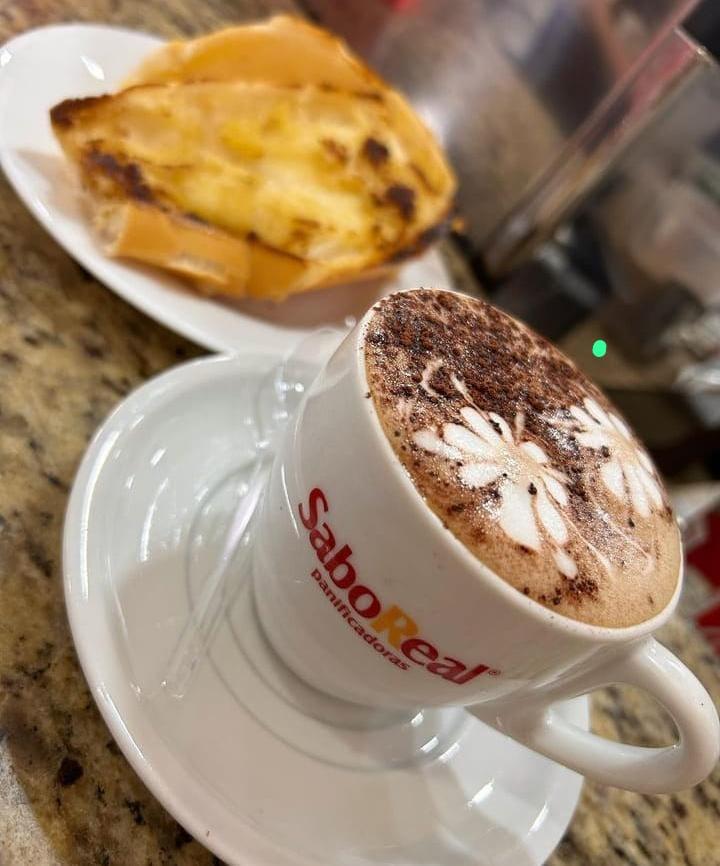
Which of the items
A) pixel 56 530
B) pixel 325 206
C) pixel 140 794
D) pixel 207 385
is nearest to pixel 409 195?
pixel 325 206

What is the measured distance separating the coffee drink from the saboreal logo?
6cm

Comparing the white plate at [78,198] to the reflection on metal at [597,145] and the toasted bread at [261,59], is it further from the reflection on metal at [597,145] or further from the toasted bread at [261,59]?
the reflection on metal at [597,145]

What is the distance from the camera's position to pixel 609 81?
89cm

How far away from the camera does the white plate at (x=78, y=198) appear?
24.4 inches

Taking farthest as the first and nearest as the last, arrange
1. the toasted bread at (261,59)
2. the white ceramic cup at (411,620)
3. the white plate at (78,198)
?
1. the toasted bread at (261,59)
2. the white plate at (78,198)
3. the white ceramic cup at (411,620)

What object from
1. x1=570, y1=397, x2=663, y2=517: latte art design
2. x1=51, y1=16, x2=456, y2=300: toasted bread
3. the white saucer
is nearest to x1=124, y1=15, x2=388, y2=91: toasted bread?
x1=51, y1=16, x2=456, y2=300: toasted bread

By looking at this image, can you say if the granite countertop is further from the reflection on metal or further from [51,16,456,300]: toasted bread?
the reflection on metal

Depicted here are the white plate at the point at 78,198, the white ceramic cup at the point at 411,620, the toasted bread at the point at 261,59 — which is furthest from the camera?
the toasted bread at the point at 261,59

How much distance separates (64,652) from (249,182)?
0.44m

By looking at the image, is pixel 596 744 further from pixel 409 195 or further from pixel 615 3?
pixel 615 3

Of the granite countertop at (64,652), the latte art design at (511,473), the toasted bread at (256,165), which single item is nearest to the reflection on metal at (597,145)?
the toasted bread at (256,165)

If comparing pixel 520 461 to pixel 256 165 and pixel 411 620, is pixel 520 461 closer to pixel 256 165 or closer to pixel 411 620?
pixel 411 620

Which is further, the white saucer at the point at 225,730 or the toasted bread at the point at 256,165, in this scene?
the toasted bread at the point at 256,165

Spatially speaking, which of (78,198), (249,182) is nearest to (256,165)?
(249,182)
